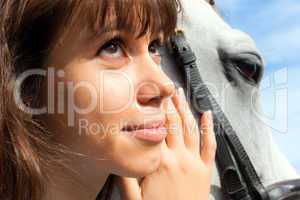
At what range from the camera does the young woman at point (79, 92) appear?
1208mm

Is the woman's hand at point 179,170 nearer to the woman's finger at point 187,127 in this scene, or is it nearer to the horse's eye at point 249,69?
the woman's finger at point 187,127

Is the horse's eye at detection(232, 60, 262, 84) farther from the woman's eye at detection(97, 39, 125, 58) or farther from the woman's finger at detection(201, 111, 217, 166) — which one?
the woman's eye at detection(97, 39, 125, 58)

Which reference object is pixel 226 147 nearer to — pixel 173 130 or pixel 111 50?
pixel 173 130

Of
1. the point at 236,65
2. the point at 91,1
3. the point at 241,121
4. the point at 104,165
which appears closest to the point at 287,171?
the point at 241,121

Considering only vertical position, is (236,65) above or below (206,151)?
above

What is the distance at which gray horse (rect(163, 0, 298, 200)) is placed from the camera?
1812 mm

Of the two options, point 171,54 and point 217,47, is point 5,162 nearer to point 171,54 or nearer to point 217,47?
point 171,54

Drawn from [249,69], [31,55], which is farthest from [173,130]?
[249,69]

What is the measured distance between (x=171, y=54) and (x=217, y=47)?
187mm

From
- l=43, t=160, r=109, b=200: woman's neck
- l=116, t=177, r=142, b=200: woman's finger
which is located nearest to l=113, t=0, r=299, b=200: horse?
l=116, t=177, r=142, b=200: woman's finger

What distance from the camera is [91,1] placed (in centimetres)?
121

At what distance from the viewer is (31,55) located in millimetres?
1292

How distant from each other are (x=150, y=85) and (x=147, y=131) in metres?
0.12

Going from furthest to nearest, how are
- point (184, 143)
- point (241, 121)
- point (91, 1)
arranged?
point (241, 121), point (184, 143), point (91, 1)
